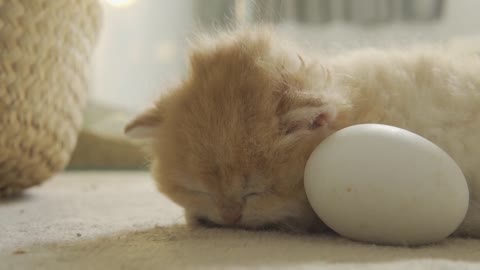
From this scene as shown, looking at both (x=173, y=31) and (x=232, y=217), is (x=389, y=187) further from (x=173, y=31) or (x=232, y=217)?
(x=173, y=31)

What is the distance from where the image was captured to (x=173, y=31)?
3500mm

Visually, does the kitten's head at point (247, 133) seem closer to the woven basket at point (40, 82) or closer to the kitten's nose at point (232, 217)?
the kitten's nose at point (232, 217)

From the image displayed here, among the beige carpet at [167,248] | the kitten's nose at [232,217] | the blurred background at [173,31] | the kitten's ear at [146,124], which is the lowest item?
the beige carpet at [167,248]

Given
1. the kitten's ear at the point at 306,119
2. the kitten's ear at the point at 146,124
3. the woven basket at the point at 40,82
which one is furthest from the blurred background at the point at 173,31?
the kitten's ear at the point at 306,119

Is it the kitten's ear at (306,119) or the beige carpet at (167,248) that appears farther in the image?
the kitten's ear at (306,119)

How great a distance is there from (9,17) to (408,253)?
1097 millimetres

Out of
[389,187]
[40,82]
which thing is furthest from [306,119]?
[40,82]

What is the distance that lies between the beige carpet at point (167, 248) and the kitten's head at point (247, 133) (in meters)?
0.05

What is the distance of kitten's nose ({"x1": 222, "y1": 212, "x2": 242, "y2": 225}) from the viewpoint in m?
1.05

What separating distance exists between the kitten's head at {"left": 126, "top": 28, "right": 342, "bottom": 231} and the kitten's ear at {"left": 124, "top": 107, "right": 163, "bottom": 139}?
9 cm

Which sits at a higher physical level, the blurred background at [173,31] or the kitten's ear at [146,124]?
the blurred background at [173,31]

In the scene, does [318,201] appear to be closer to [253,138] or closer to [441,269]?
[253,138]

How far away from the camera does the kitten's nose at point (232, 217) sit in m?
1.05

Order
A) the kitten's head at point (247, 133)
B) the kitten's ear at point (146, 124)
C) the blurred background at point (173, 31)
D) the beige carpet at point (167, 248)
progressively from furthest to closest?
the blurred background at point (173, 31)
the kitten's ear at point (146, 124)
the kitten's head at point (247, 133)
the beige carpet at point (167, 248)
